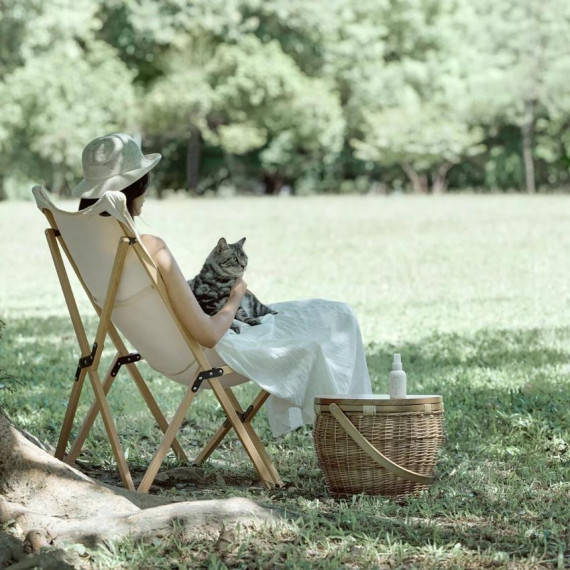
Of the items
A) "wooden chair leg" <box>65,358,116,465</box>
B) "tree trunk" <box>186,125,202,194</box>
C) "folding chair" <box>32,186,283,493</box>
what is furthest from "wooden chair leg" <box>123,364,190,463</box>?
"tree trunk" <box>186,125,202,194</box>

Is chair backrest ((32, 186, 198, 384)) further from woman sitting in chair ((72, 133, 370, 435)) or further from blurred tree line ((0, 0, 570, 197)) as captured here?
blurred tree line ((0, 0, 570, 197))

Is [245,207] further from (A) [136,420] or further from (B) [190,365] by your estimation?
(B) [190,365]

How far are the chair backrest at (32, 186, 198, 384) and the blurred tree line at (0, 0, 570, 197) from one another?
26538 mm

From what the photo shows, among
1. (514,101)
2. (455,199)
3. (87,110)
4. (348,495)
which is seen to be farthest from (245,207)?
(348,495)

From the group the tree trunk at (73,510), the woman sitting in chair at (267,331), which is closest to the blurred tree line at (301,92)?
the woman sitting in chair at (267,331)

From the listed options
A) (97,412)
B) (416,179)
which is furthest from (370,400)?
(416,179)

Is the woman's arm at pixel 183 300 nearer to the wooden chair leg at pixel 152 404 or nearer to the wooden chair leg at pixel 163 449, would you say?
the wooden chair leg at pixel 163 449

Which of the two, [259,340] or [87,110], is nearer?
[259,340]

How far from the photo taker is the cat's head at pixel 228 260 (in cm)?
480

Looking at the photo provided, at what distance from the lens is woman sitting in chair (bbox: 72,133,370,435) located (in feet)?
14.8

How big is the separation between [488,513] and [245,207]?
22255 mm

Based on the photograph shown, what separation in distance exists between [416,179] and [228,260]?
42141mm

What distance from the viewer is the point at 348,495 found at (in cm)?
457

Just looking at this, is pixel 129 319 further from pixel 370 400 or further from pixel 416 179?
pixel 416 179
